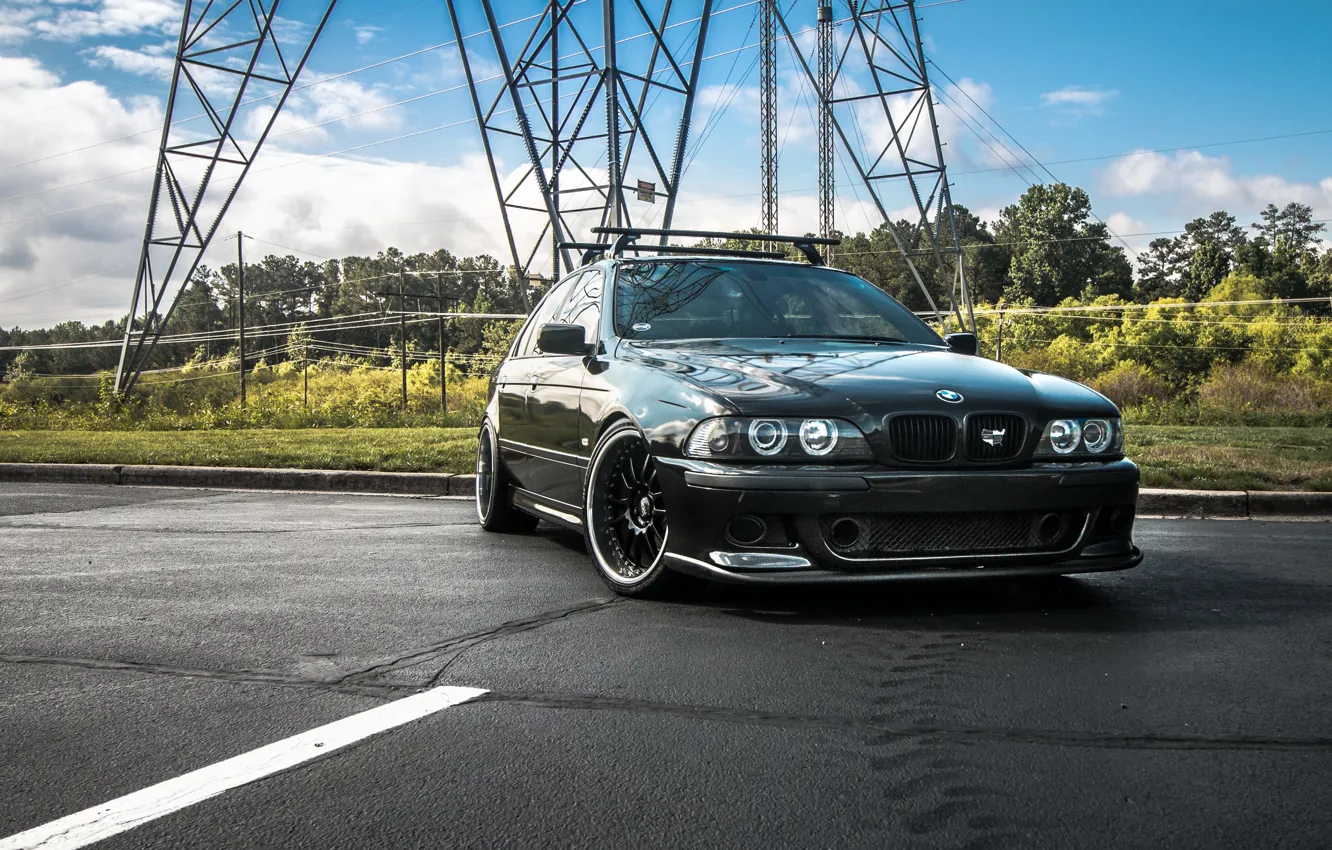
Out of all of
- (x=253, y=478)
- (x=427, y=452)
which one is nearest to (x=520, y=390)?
(x=253, y=478)

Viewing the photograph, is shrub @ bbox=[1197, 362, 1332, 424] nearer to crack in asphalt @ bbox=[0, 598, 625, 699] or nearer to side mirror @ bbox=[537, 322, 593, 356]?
side mirror @ bbox=[537, 322, 593, 356]

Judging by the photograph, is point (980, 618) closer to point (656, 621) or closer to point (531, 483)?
point (656, 621)

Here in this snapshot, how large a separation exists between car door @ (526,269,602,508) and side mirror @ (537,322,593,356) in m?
0.12

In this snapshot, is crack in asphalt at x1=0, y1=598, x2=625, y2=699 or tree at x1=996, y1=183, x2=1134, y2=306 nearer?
crack in asphalt at x1=0, y1=598, x2=625, y2=699

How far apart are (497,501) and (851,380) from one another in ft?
9.88

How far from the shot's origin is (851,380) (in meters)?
4.59

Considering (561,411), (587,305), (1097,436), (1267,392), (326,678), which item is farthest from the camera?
(1267,392)

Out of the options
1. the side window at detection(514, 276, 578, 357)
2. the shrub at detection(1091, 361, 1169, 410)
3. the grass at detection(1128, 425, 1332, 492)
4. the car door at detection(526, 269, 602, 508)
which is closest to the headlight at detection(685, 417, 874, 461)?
the car door at detection(526, 269, 602, 508)

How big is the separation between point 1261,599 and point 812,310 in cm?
239

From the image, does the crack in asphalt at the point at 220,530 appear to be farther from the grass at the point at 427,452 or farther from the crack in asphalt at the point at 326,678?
the crack in asphalt at the point at 326,678

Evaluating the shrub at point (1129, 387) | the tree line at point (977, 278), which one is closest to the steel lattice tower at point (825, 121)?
the shrub at point (1129, 387)

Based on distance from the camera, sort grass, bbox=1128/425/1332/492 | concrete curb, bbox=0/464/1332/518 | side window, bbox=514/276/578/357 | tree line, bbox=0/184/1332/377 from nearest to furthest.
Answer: side window, bbox=514/276/578/357 → concrete curb, bbox=0/464/1332/518 → grass, bbox=1128/425/1332/492 → tree line, bbox=0/184/1332/377

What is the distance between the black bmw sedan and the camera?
4309 millimetres

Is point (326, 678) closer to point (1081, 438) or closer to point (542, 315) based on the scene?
point (1081, 438)
